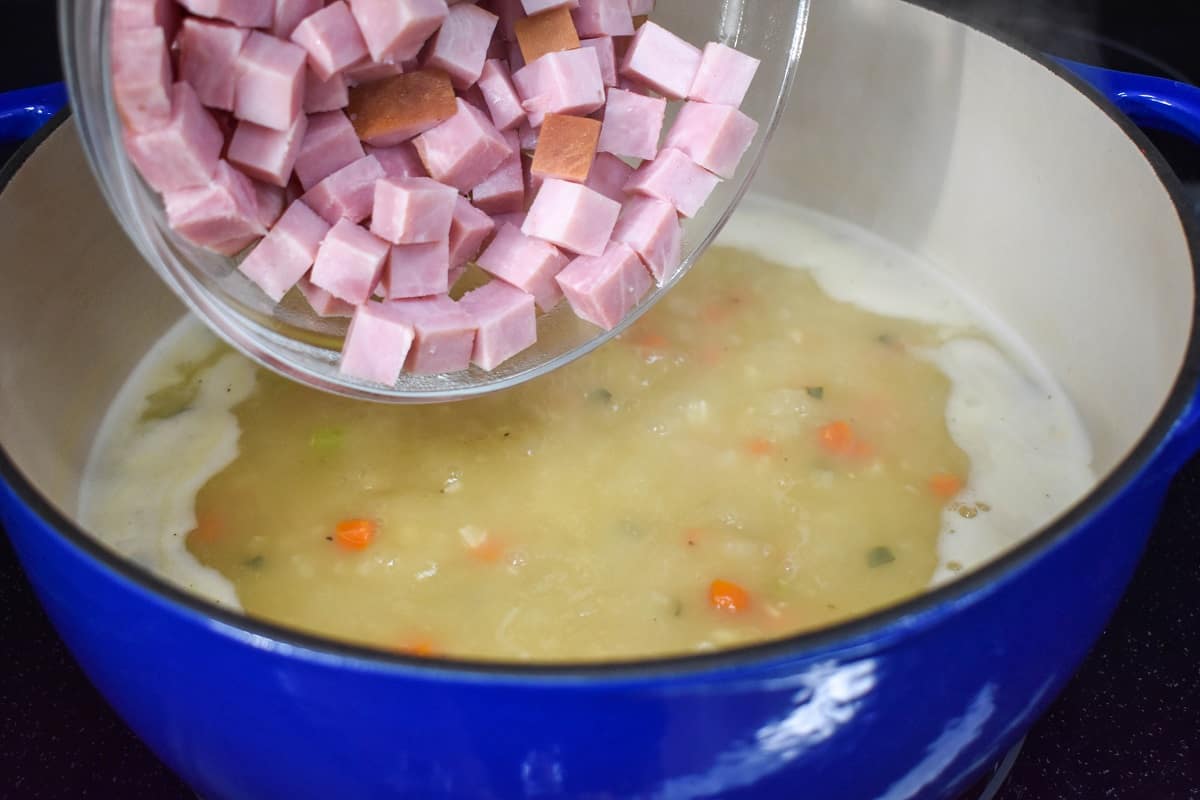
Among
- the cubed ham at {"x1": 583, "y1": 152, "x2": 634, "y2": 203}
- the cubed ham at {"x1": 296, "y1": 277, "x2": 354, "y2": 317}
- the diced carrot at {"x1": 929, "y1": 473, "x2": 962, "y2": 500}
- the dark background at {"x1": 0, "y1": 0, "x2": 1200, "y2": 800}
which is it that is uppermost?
the cubed ham at {"x1": 583, "y1": 152, "x2": 634, "y2": 203}

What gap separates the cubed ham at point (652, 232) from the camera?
1.20 meters

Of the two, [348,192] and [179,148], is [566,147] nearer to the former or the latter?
[348,192]

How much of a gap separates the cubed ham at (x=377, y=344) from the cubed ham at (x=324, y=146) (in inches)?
5.2

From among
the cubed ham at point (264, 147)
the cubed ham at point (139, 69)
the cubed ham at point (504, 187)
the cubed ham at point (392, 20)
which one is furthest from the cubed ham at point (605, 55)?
the cubed ham at point (139, 69)

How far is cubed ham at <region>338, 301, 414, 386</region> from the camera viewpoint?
1.10 metres

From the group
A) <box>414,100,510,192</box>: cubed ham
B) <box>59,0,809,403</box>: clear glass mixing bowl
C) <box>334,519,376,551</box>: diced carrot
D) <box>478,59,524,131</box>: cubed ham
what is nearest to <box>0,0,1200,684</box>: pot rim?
<box>59,0,809,403</box>: clear glass mixing bowl

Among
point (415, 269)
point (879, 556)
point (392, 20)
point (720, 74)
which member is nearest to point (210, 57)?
point (392, 20)

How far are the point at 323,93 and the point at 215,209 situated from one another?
0.15m

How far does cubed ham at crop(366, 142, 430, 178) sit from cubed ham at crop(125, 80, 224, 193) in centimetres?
19

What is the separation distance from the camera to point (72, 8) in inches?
37.7

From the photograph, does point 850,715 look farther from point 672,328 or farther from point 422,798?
point 672,328

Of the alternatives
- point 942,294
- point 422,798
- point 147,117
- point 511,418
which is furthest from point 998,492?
point 147,117

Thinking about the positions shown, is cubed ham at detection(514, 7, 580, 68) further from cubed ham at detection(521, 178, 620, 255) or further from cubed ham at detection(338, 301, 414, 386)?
cubed ham at detection(338, 301, 414, 386)

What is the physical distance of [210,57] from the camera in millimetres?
1029
